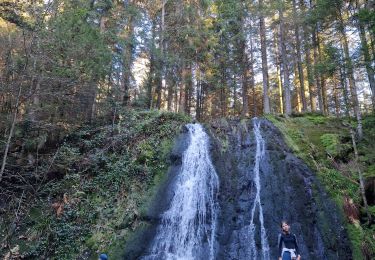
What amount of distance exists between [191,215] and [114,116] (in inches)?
276

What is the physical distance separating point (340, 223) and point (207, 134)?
6.67 m

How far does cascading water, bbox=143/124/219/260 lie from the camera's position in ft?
32.8

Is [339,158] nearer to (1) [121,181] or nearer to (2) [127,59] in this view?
(1) [121,181]

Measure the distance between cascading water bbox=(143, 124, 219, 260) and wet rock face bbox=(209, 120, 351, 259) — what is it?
321mm

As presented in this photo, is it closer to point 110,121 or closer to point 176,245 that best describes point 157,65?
point 110,121

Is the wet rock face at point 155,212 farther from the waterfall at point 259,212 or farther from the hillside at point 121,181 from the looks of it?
the waterfall at point 259,212

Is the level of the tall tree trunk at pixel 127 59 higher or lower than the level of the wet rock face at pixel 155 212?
higher

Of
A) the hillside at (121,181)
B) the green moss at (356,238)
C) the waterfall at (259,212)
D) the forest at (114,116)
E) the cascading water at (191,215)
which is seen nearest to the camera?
the green moss at (356,238)

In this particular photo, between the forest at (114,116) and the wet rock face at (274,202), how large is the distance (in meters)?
0.45

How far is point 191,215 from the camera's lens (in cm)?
1090

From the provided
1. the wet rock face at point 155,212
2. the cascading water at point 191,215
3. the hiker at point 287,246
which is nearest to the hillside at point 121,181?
the wet rock face at point 155,212

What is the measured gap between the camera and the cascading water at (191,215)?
394 inches

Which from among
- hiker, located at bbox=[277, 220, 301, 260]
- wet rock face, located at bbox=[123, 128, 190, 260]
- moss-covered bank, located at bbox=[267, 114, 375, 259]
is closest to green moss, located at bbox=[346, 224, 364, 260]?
moss-covered bank, located at bbox=[267, 114, 375, 259]

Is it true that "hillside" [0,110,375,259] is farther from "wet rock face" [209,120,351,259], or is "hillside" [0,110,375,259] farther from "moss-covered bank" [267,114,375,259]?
"wet rock face" [209,120,351,259]
